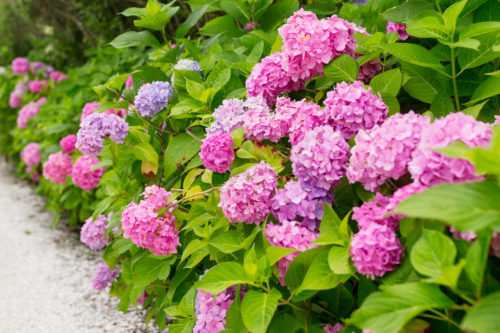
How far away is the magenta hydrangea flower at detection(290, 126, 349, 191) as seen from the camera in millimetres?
1146

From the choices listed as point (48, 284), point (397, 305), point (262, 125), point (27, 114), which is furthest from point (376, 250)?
point (27, 114)

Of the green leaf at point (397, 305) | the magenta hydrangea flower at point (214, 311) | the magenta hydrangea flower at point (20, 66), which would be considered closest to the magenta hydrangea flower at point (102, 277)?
the magenta hydrangea flower at point (214, 311)

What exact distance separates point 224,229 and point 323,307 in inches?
15.4

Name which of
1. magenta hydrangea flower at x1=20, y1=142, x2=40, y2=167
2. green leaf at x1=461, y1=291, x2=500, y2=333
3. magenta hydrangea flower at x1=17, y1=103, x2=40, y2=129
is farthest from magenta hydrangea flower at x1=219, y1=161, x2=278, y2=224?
magenta hydrangea flower at x1=17, y1=103, x2=40, y2=129

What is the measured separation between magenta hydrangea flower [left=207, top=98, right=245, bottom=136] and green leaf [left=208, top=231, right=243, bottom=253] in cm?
35

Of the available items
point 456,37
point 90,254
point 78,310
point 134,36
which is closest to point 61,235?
point 90,254

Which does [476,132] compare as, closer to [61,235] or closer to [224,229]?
[224,229]

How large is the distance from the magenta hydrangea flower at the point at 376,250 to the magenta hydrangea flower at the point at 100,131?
48.2 inches

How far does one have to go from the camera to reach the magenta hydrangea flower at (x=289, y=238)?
114cm

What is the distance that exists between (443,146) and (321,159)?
0.31m

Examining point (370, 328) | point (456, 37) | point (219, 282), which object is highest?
point (456, 37)

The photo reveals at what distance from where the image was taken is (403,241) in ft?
3.28

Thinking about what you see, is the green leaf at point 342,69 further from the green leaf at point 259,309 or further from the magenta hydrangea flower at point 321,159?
the green leaf at point 259,309

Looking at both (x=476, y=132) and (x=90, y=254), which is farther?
(x=90, y=254)
